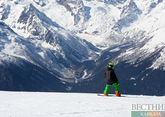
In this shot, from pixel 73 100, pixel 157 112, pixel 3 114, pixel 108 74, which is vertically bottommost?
pixel 3 114

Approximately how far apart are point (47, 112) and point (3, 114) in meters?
3.99

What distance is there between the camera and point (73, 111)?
35.6 meters

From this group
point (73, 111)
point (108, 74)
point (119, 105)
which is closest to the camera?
point (73, 111)

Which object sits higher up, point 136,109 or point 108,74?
point 108,74

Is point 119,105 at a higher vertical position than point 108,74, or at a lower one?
lower

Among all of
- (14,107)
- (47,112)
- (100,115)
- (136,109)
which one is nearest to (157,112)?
(136,109)

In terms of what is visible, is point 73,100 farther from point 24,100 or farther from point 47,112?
point 47,112

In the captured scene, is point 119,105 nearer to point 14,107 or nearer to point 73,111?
point 73,111

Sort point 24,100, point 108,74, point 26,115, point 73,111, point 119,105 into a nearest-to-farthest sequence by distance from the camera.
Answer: point 26,115 → point 73,111 → point 119,105 → point 24,100 → point 108,74

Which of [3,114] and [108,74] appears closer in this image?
[3,114]

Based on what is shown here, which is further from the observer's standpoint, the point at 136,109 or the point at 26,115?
the point at 136,109

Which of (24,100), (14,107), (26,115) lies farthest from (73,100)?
(26,115)

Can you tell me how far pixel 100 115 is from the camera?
112 feet

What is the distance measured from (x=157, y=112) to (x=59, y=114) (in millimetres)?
8988
